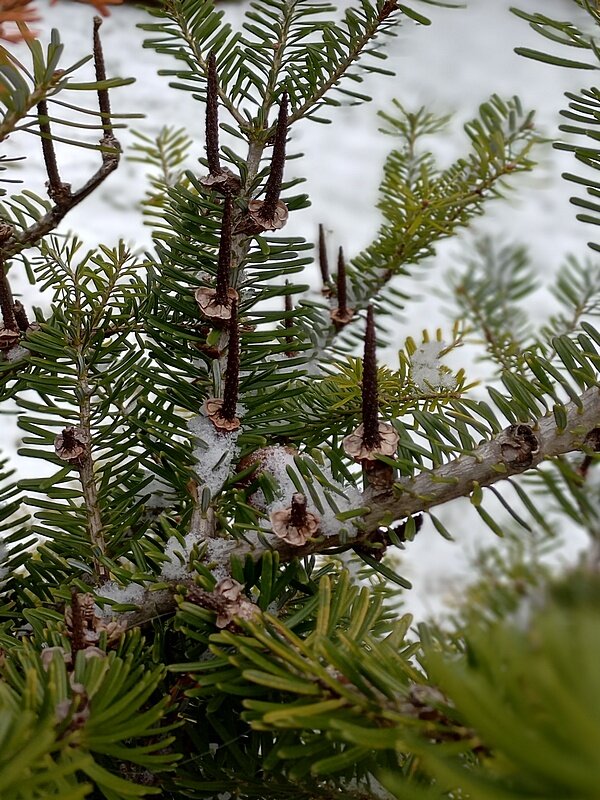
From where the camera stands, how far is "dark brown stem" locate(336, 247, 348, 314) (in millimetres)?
381

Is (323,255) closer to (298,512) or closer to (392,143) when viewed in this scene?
(298,512)

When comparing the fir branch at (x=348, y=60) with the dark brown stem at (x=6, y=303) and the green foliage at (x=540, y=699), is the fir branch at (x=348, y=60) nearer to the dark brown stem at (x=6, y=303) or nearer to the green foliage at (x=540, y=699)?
the dark brown stem at (x=6, y=303)

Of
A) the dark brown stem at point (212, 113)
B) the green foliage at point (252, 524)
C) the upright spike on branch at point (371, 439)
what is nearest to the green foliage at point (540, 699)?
the green foliage at point (252, 524)

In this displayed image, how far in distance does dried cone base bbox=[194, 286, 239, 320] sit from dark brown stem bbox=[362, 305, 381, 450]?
8cm

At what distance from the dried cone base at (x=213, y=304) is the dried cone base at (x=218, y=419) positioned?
3 cm

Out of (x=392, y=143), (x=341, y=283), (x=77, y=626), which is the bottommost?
(x=77, y=626)

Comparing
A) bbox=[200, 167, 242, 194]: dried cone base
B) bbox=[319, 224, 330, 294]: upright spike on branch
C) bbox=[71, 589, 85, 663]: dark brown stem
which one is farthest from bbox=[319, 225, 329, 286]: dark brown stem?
bbox=[71, 589, 85, 663]: dark brown stem

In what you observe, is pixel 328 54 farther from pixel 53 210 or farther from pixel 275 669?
pixel 275 669

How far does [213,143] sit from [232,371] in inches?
3.4

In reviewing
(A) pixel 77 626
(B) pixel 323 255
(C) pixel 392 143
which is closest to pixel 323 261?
(B) pixel 323 255

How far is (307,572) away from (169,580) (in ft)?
0.20

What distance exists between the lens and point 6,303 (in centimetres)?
31

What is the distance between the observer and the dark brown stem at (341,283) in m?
0.38

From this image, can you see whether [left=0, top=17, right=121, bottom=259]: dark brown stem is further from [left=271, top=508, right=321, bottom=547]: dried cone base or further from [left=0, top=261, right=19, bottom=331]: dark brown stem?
[left=271, top=508, right=321, bottom=547]: dried cone base
